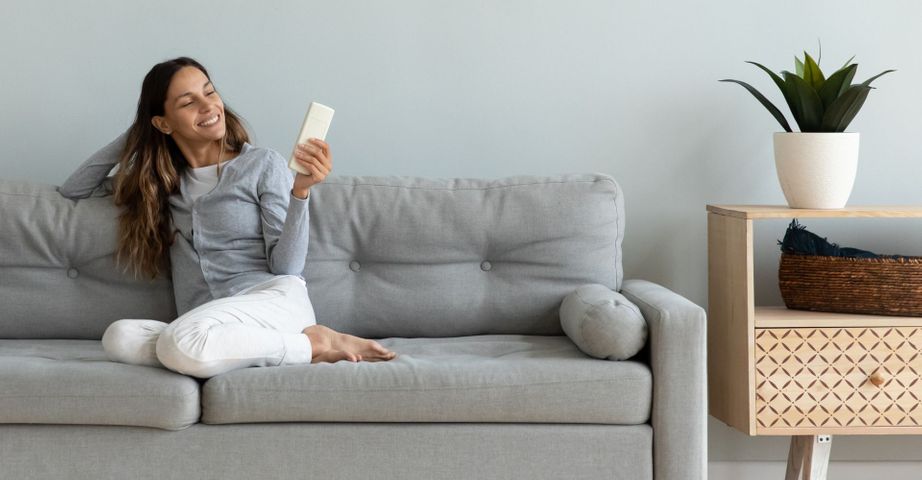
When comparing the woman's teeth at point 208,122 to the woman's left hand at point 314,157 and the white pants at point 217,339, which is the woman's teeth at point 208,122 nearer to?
the woman's left hand at point 314,157

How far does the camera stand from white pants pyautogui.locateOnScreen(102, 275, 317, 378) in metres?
1.84

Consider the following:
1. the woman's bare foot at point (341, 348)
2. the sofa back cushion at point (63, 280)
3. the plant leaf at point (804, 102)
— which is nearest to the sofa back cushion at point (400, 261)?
the sofa back cushion at point (63, 280)

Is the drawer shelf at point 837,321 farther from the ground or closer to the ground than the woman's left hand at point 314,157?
closer to the ground

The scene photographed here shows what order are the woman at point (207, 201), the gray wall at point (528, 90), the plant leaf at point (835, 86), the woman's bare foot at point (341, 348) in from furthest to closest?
the gray wall at point (528, 90) < the plant leaf at point (835, 86) < the woman at point (207, 201) < the woman's bare foot at point (341, 348)

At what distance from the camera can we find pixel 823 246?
94.3 inches

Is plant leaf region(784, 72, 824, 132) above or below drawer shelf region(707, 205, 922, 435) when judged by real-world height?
above

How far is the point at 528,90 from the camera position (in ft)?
8.80

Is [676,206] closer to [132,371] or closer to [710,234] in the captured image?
[710,234]

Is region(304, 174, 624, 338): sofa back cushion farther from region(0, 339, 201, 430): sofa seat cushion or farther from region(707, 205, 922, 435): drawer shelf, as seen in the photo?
region(0, 339, 201, 430): sofa seat cushion

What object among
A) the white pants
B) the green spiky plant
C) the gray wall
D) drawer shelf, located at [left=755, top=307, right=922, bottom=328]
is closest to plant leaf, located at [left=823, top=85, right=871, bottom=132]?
the green spiky plant

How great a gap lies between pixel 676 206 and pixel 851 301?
552mm

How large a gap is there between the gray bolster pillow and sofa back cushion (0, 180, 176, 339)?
1009 mm

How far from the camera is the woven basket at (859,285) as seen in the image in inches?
89.8

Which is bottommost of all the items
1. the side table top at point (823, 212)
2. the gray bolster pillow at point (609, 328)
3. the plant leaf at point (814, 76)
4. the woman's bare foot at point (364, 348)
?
the woman's bare foot at point (364, 348)
